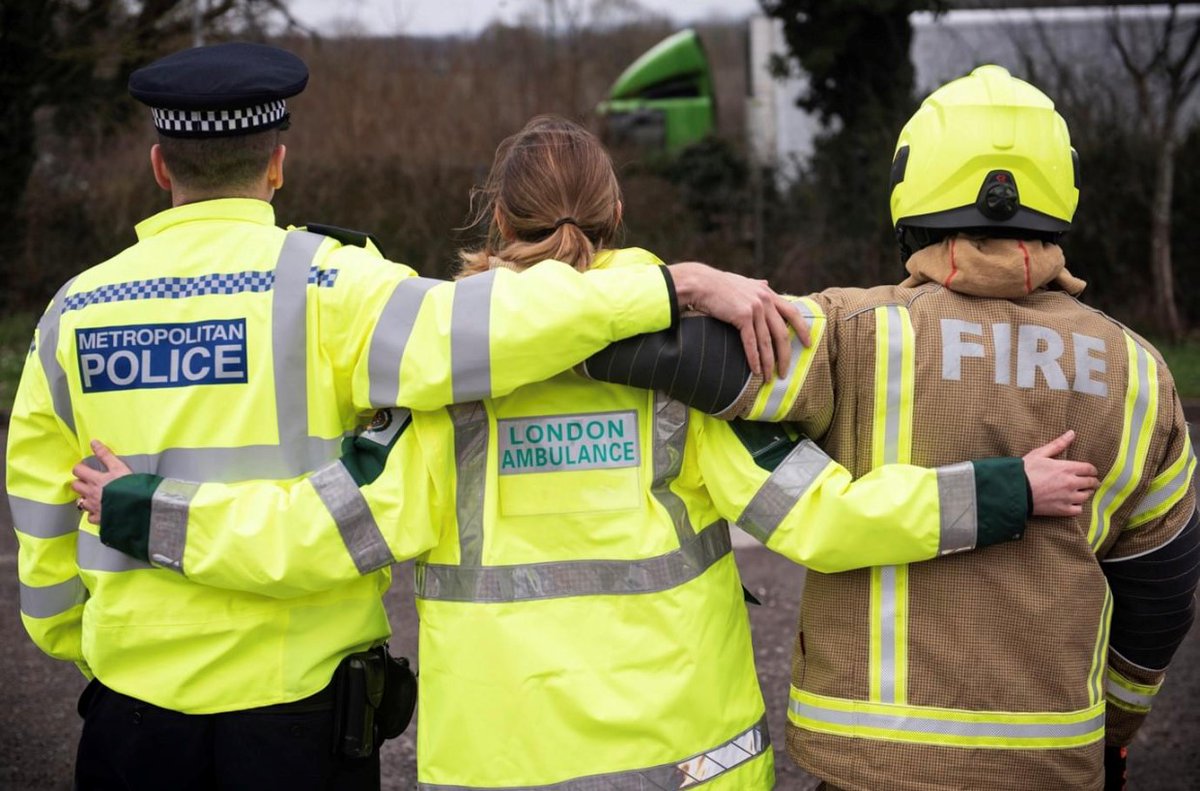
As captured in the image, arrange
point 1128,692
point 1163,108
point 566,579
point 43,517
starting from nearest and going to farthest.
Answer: point 566,579, point 43,517, point 1128,692, point 1163,108

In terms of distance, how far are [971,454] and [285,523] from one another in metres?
1.28

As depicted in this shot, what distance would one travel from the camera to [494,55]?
18734mm

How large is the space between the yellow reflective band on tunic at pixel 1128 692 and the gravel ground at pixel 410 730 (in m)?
1.78

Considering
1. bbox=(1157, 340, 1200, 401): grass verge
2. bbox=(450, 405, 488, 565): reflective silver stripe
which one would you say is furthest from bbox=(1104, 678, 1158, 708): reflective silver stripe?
bbox=(1157, 340, 1200, 401): grass verge

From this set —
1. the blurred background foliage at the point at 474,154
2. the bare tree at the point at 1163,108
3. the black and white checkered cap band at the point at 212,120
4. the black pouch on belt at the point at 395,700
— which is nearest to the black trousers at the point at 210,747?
the black pouch on belt at the point at 395,700

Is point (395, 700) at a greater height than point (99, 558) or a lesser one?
lesser

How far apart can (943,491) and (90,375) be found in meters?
1.63

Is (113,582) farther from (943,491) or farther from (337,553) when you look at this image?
(943,491)

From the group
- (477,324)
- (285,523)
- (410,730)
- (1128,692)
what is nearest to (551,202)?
(477,324)

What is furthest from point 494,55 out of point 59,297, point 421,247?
point 59,297

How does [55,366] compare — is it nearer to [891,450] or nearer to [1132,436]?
[891,450]

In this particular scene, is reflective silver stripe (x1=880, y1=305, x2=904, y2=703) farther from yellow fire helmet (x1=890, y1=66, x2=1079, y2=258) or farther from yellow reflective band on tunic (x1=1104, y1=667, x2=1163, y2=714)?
yellow reflective band on tunic (x1=1104, y1=667, x2=1163, y2=714)

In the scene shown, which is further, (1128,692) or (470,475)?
(1128,692)

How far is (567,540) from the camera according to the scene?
241cm
